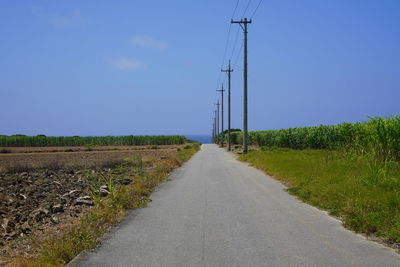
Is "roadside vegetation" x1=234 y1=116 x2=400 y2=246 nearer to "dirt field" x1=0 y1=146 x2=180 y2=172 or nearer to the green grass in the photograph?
"dirt field" x1=0 y1=146 x2=180 y2=172

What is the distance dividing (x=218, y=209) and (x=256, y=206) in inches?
41.8

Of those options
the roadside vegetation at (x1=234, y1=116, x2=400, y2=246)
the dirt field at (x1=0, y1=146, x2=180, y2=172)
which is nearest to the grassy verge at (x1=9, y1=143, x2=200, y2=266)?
the roadside vegetation at (x1=234, y1=116, x2=400, y2=246)

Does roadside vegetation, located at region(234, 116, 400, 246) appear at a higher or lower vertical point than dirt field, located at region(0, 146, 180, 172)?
higher

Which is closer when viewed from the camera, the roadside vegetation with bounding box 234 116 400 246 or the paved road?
the paved road

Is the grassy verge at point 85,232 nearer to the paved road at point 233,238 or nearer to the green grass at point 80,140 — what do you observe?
the paved road at point 233,238

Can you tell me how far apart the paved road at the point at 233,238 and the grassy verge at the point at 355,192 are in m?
0.44

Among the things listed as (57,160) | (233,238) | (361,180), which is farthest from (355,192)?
(57,160)

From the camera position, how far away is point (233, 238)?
6.75m

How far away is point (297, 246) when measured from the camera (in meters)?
6.25

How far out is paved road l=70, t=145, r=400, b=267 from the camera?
555 cm

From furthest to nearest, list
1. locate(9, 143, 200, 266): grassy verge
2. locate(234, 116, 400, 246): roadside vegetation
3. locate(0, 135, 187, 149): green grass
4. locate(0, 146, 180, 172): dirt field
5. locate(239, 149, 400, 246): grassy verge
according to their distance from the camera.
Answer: locate(0, 135, 187, 149): green grass < locate(0, 146, 180, 172): dirt field < locate(234, 116, 400, 246): roadside vegetation < locate(239, 149, 400, 246): grassy verge < locate(9, 143, 200, 266): grassy verge

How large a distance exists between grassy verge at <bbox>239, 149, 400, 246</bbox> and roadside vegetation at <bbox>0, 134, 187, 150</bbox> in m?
70.6

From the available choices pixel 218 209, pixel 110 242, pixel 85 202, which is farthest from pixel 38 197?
pixel 110 242

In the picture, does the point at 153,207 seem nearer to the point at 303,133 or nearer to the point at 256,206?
the point at 256,206
